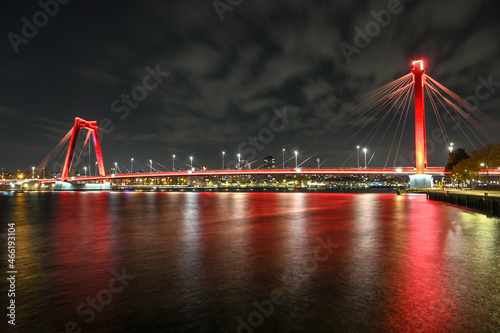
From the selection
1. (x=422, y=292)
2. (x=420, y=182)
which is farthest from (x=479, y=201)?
(x=420, y=182)

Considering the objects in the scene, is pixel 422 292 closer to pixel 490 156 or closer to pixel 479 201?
pixel 479 201

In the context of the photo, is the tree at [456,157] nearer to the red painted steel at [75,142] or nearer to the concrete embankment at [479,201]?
the concrete embankment at [479,201]

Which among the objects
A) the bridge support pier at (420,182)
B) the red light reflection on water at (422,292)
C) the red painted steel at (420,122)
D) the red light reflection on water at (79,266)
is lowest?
the red light reflection on water at (422,292)

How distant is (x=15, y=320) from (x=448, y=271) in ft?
31.1

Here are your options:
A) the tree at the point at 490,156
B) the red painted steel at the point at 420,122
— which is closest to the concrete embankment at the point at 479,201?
the tree at the point at 490,156

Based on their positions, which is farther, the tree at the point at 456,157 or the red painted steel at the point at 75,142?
the red painted steel at the point at 75,142

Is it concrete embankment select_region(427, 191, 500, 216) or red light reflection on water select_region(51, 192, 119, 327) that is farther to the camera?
concrete embankment select_region(427, 191, 500, 216)

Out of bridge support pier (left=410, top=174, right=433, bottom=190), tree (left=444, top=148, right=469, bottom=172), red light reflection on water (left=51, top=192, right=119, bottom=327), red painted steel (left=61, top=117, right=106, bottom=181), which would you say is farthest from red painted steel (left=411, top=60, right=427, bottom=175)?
red painted steel (left=61, top=117, right=106, bottom=181)

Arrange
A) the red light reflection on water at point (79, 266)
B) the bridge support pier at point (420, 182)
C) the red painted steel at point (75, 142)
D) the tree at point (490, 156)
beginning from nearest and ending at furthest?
the red light reflection on water at point (79, 266)
the tree at point (490, 156)
the bridge support pier at point (420, 182)
the red painted steel at point (75, 142)

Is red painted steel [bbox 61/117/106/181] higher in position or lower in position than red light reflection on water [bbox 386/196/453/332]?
higher

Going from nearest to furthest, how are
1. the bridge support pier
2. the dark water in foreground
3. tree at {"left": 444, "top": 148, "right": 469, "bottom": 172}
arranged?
1. the dark water in foreground
2. the bridge support pier
3. tree at {"left": 444, "top": 148, "right": 469, "bottom": 172}

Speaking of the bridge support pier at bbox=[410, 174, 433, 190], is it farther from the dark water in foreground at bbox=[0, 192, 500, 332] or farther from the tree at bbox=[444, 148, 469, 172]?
the dark water in foreground at bbox=[0, 192, 500, 332]

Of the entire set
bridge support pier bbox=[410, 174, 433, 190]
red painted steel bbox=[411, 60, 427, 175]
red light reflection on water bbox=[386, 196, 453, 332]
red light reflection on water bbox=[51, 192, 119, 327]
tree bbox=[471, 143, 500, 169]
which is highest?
red painted steel bbox=[411, 60, 427, 175]

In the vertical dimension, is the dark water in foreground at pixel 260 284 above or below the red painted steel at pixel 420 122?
below
